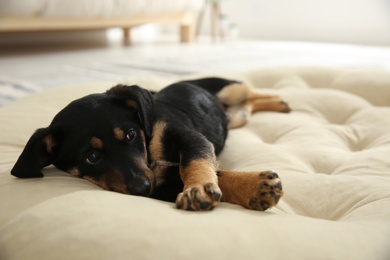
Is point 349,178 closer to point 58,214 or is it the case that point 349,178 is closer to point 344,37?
point 58,214

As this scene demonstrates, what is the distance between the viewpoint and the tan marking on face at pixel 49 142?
5.44 feet

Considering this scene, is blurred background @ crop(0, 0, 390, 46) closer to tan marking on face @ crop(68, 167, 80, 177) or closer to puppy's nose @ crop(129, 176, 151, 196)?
tan marking on face @ crop(68, 167, 80, 177)

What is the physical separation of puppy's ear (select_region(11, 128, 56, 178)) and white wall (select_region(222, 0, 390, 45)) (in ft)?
19.5

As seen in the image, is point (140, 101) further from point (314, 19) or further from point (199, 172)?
point (314, 19)

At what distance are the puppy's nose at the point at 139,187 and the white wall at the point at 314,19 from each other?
5916 mm

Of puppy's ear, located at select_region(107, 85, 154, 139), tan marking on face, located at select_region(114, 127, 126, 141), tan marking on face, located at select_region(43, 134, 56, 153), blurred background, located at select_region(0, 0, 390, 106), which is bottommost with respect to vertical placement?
blurred background, located at select_region(0, 0, 390, 106)

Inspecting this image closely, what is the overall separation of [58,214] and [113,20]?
614 cm

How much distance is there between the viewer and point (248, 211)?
1388mm

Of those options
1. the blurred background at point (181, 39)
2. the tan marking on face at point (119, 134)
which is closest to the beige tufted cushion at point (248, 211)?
the tan marking on face at point (119, 134)

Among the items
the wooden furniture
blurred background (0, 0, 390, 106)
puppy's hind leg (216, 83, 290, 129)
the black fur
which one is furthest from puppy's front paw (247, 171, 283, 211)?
A: the wooden furniture

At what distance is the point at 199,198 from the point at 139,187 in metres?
0.24

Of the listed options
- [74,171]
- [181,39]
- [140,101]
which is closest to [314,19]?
[181,39]

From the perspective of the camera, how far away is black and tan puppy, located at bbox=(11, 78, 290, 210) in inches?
56.9

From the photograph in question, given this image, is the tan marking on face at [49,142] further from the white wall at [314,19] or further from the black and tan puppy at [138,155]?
the white wall at [314,19]
